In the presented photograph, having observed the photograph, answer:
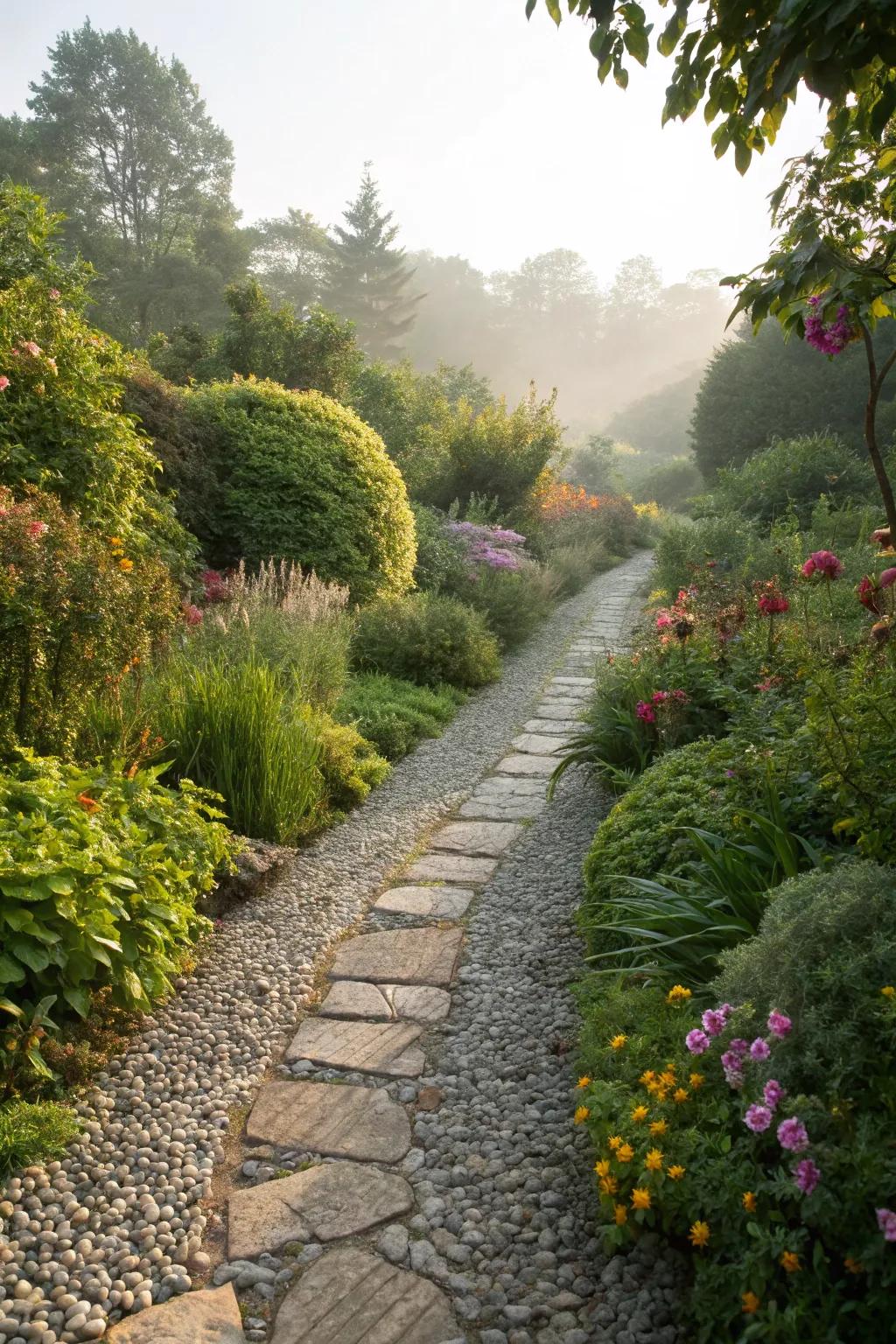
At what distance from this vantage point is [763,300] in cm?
212

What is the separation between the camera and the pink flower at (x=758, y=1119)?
1.62 m

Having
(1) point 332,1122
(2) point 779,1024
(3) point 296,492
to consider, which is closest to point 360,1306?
(1) point 332,1122

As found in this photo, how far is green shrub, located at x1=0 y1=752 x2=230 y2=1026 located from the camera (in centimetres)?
235

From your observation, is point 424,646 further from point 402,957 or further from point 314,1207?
point 314,1207

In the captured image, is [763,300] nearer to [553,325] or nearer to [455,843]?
[455,843]

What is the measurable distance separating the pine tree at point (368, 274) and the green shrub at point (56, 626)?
40.0 m

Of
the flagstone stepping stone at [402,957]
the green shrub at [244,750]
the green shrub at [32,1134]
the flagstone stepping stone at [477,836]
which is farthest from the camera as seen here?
the flagstone stepping stone at [477,836]

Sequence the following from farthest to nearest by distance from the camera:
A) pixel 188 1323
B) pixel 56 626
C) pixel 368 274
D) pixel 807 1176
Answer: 1. pixel 368 274
2. pixel 56 626
3. pixel 188 1323
4. pixel 807 1176

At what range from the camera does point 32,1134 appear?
208 cm

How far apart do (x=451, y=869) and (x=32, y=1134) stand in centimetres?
217

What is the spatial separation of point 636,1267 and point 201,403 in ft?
25.6

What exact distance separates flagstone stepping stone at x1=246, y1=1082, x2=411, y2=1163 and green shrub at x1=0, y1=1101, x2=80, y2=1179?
465 millimetres

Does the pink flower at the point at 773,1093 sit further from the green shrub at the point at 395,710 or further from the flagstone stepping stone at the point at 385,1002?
the green shrub at the point at 395,710

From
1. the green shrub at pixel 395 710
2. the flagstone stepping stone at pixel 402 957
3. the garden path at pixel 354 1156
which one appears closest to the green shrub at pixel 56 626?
the garden path at pixel 354 1156
